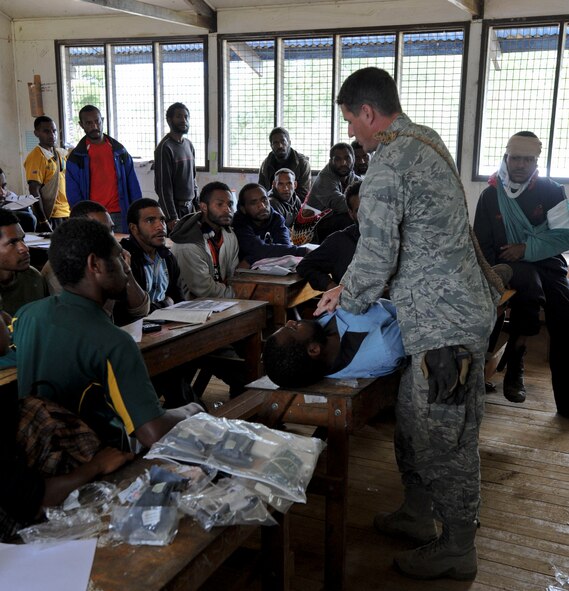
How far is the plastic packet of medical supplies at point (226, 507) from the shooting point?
1.19 metres

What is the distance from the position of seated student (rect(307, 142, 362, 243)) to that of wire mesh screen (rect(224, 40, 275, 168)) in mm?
3716

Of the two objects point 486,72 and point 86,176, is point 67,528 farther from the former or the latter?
point 486,72

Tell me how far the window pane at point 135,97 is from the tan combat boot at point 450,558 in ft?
26.2

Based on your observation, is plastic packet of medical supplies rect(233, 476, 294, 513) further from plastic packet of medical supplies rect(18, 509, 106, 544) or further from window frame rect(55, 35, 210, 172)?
window frame rect(55, 35, 210, 172)

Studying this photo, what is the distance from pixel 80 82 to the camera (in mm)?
9320

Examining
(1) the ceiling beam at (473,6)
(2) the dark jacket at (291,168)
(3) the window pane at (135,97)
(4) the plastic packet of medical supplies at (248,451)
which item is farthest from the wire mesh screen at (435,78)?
(4) the plastic packet of medical supplies at (248,451)

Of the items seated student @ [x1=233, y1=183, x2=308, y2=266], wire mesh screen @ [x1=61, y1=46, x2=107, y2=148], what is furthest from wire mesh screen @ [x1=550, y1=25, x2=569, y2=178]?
wire mesh screen @ [x1=61, y1=46, x2=107, y2=148]

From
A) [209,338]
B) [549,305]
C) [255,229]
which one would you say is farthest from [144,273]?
[549,305]

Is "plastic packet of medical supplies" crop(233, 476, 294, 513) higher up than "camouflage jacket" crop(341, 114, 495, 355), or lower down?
lower down

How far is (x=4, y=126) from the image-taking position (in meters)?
9.50

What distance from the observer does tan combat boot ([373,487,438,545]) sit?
2.27 m

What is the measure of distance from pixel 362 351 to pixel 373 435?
4.63ft

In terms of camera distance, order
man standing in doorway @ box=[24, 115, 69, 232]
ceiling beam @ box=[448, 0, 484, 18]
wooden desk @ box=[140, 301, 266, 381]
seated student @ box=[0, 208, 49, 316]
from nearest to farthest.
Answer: wooden desk @ box=[140, 301, 266, 381]
seated student @ box=[0, 208, 49, 316]
man standing in doorway @ box=[24, 115, 69, 232]
ceiling beam @ box=[448, 0, 484, 18]

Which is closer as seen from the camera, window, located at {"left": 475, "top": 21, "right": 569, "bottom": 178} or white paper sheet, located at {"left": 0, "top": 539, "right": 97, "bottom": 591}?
white paper sheet, located at {"left": 0, "top": 539, "right": 97, "bottom": 591}
